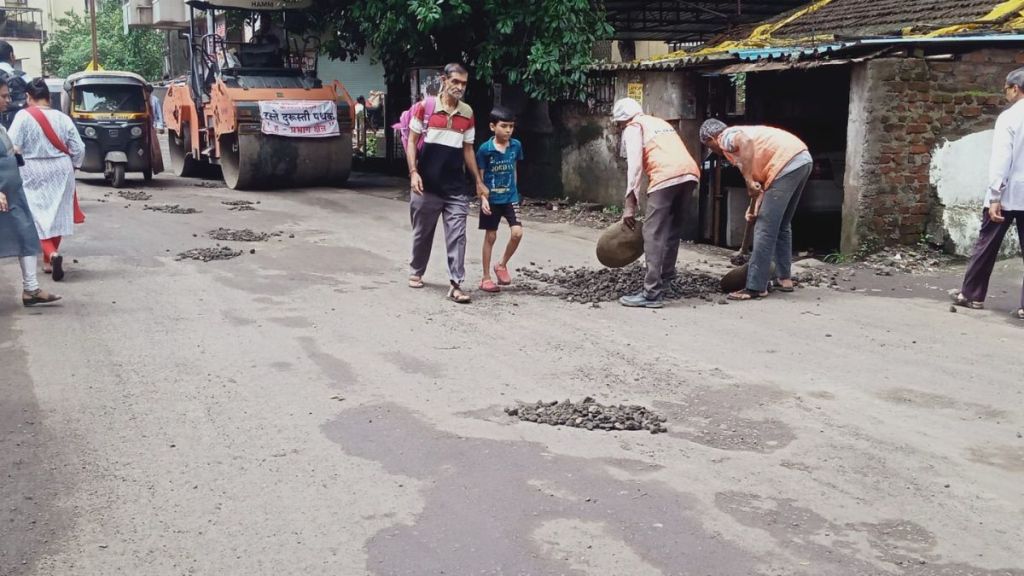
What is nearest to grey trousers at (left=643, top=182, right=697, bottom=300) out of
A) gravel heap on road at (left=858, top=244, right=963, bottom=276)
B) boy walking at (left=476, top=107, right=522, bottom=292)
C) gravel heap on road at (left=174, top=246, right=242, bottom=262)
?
boy walking at (left=476, top=107, right=522, bottom=292)

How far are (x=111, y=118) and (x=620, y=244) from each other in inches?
465

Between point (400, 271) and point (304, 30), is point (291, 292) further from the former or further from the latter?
point (304, 30)

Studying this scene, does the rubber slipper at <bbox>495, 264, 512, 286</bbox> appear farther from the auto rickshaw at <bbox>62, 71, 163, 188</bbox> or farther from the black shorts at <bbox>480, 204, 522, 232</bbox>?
the auto rickshaw at <bbox>62, 71, 163, 188</bbox>

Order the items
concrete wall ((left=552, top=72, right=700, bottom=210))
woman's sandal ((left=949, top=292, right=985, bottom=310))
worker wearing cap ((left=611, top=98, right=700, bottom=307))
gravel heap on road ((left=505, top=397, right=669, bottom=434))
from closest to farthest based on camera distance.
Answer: gravel heap on road ((left=505, top=397, right=669, bottom=434)) → woman's sandal ((left=949, top=292, right=985, bottom=310)) → worker wearing cap ((left=611, top=98, right=700, bottom=307)) → concrete wall ((left=552, top=72, right=700, bottom=210))

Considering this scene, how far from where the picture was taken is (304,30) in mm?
18578

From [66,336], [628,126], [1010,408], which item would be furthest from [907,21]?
[66,336]

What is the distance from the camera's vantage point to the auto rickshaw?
17219 millimetres

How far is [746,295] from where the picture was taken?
8516 millimetres

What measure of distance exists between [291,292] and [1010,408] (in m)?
5.54

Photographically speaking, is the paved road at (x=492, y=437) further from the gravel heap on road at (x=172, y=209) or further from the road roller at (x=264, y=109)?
the road roller at (x=264, y=109)

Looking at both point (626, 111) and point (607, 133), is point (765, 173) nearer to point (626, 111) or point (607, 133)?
point (626, 111)

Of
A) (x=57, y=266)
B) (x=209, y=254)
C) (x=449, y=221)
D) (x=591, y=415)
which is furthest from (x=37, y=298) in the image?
(x=591, y=415)

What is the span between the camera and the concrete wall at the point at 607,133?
40.7ft

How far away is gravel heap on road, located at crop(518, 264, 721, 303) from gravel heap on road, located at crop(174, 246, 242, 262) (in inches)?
118
